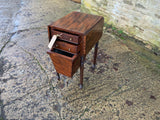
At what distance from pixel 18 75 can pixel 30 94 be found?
0.47 metres

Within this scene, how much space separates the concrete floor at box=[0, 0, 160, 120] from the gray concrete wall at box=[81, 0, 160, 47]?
39cm

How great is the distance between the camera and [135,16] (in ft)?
9.12

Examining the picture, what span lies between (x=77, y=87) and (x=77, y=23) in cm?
91

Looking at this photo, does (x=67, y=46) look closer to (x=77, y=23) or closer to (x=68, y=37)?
(x=68, y=37)

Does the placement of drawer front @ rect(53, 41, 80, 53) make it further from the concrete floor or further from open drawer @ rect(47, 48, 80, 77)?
the concrete floor

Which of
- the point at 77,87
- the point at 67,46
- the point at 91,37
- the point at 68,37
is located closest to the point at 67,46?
the point at 67,46

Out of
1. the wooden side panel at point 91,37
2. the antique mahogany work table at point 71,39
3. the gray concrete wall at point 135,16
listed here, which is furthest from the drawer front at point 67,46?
the gray concrete wall at point 135,16

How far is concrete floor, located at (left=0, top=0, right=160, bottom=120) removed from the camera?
1616mm

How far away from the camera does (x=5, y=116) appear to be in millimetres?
1576

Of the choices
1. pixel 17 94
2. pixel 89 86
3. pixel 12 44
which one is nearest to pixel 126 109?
pixel 89 86

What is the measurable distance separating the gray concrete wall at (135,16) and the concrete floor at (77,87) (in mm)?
389

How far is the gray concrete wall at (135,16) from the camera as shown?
246 cm

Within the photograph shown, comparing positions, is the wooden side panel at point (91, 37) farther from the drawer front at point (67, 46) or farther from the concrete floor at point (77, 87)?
the concrete floor at point (77, 87)

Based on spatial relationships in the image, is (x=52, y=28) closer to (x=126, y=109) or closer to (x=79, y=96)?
(x=79, y=96)
